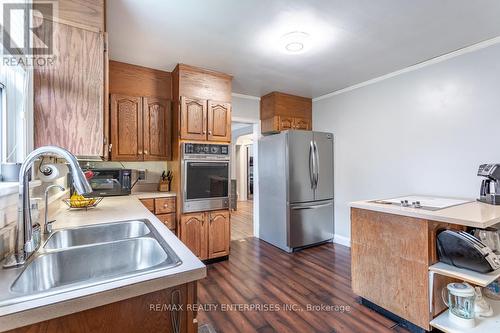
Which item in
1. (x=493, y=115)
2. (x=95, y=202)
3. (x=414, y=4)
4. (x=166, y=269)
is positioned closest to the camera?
(x=166, y=269)

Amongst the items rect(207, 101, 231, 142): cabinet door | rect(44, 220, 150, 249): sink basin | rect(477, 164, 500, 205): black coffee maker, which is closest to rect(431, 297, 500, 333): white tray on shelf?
rect(477, 164, 500, 205): black coffee maker

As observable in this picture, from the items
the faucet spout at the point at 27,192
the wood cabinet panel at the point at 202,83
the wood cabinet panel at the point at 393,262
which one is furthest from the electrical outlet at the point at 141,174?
the wood cabinet panel at the point at 393,262

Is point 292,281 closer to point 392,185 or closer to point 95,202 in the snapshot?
point 392,185

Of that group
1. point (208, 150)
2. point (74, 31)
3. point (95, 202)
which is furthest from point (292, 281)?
point (74, 31)

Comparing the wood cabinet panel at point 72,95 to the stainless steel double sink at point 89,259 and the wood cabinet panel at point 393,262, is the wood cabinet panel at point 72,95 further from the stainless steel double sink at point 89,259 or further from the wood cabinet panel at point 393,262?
the wood cabinet panel at point 393,262

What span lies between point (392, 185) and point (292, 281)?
1781 mm

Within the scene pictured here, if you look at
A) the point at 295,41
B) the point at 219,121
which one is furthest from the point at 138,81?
the point at 295,41

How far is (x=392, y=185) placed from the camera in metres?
3.10

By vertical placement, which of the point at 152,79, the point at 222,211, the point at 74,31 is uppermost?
the point at 152,79

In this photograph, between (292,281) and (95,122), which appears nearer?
(95,122)

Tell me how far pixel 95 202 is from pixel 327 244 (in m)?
3.17

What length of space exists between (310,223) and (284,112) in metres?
1.77

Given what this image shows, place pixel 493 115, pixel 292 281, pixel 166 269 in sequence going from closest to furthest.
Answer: pixel 166 269 → pixel 493 115 → pixel 292 281

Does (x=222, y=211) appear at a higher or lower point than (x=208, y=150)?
lower
